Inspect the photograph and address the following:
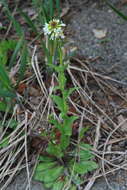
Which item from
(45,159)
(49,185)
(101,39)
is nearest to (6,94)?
(45,159)

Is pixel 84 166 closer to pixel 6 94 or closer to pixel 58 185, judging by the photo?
pixel 58 185

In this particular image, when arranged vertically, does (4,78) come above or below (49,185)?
above

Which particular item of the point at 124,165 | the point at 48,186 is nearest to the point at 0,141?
the point at 48,186

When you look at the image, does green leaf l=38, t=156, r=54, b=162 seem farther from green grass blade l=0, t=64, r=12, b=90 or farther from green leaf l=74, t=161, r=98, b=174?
green grass blade l=0, t=64, r=12, b=90

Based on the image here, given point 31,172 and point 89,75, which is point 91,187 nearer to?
point 31,172

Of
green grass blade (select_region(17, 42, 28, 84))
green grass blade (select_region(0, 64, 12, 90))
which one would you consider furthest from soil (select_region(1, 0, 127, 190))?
green grass blade (select_region(0, 64, 12, 90))

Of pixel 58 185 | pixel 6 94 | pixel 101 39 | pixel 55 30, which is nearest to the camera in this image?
pixel 55 30

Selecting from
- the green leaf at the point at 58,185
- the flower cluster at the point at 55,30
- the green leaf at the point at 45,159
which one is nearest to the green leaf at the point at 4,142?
the green leaf at the point at 45,159

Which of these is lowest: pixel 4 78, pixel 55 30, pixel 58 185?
pixel 58 185
